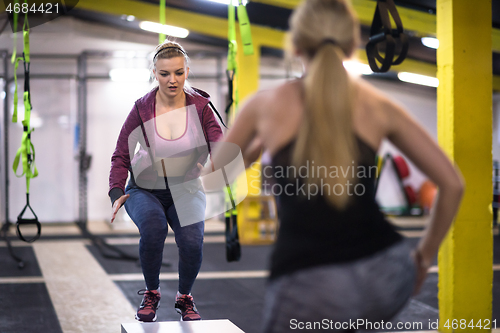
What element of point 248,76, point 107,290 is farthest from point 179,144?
point 248,76

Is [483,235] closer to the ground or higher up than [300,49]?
closer to the ground

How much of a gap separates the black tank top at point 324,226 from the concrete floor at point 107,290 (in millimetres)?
2407

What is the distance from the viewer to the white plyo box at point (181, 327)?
2.29 meters

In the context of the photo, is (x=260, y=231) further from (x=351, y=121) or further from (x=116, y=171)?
(x=351, y=121)

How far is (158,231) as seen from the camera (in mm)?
2369

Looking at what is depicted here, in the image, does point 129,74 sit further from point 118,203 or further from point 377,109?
point 377,109

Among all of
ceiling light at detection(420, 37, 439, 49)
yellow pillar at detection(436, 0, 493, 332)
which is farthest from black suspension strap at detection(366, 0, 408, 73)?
ceiling light at detection(420, 37, 439, 49)

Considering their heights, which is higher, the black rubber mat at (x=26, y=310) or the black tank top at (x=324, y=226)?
the black tank top at (x=324, y=226)

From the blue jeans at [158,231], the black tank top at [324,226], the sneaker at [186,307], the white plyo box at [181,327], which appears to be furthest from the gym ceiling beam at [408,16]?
the black tank top at [324,226]

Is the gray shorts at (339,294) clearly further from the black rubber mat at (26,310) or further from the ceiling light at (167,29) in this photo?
the ceiling light at (167,29)

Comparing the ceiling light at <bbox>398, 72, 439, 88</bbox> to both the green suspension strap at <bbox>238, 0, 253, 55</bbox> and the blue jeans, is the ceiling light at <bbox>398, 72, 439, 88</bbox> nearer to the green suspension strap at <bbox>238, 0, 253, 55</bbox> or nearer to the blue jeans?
the green suspension strap at <bbox>238, 0, 253, 55</bbox>

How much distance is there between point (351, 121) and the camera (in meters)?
1.09

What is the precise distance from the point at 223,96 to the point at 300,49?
9168 mm

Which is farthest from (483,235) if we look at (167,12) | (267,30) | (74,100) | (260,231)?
(74,100)
